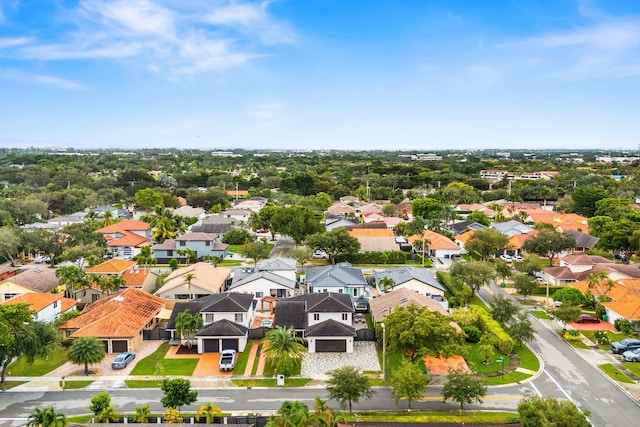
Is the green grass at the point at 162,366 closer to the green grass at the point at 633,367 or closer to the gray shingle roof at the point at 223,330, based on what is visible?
the gray shingle roof at the point at 223,330

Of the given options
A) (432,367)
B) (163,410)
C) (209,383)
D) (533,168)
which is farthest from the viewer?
(533,168)

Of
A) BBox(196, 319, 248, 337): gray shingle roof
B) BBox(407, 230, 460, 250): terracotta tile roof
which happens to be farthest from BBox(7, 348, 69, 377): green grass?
BBox(407, 230, 460, 250): terracotta tile roof

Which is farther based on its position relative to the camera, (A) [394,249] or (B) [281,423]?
(A) [394,249]

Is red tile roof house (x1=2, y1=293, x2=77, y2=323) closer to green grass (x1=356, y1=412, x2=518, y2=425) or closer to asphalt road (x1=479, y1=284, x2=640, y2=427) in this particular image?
green grass (x1=356, y1=412, x2=518, y2=425)

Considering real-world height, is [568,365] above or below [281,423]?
below

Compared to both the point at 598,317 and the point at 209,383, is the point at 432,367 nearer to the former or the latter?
the point at 209,383

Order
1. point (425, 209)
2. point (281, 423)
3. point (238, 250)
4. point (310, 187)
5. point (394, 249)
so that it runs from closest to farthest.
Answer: point (281, 423) < point (394, 249) < point (238, 250) < point (425, 209) < point (310, 187)

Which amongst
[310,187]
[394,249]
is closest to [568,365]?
[394,249]
